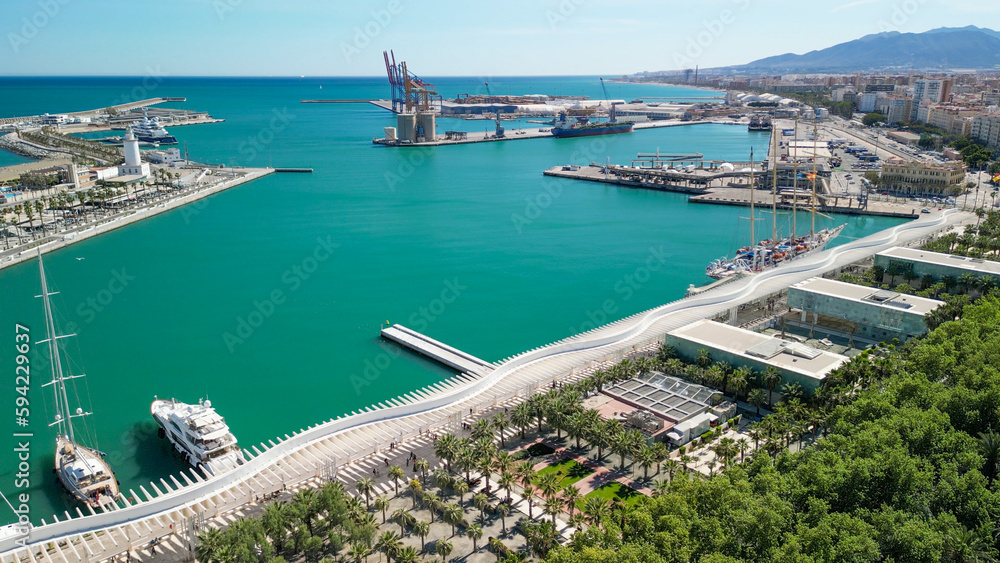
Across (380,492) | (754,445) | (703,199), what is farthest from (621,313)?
(703,199)

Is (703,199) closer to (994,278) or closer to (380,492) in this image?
(994,278)

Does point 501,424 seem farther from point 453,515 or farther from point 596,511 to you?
point 596,511

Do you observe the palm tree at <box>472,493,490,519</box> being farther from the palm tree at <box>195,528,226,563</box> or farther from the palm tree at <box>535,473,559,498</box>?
the palm tree at <box>195,528,226,563</box>

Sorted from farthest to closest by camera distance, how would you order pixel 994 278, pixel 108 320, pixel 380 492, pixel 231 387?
pixel 108 320
pixel 994 278
pixel 231 387
pixel 380 492

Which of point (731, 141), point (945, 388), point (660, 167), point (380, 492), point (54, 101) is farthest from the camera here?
point (54, 101)

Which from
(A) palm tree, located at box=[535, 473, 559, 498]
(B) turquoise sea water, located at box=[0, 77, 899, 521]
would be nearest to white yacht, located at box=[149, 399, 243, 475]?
(B) turquoise sea water, located at box=[0, 77, 899, 521]
